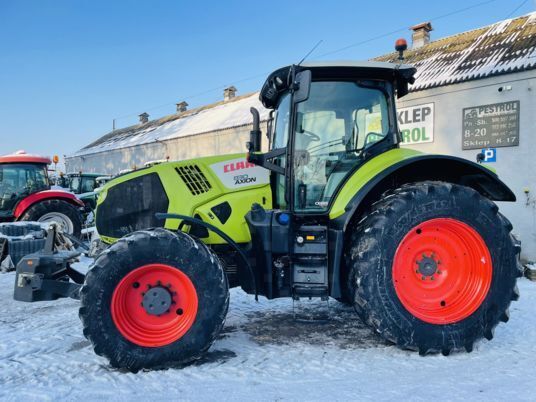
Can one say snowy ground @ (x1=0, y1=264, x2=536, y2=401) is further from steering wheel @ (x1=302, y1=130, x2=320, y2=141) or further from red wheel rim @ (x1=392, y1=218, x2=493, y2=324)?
steering wheel @ (x1=302, y1=130, x2=320, y2=141)

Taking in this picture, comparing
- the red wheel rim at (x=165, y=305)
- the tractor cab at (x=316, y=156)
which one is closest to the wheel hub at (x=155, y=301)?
the red wheel rim at (x=165, y=305)

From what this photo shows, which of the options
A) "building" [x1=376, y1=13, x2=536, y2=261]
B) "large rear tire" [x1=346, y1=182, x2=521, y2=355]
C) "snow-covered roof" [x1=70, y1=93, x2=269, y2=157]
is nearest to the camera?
"large rear tire" [x1=346, y1=182, x2=521, y2=355]

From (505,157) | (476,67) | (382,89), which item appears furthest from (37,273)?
(476,67)

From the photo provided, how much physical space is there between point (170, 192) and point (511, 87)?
21.3 ft

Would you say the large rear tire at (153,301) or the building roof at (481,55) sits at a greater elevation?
the building roof at (481,55)

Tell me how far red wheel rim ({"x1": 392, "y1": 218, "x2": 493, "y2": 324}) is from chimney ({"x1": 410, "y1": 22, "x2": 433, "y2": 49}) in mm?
10059

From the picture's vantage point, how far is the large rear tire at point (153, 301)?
2.80m

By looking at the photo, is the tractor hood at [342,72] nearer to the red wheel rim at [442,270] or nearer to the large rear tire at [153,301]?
the red wheel rim at [442,270]

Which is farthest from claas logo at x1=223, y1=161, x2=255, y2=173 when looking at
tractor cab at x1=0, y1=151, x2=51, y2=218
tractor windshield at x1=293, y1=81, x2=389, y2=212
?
tractor cab at x1=0, y1=151, x2=51, y2=218

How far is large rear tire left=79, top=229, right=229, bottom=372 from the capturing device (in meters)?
2.80

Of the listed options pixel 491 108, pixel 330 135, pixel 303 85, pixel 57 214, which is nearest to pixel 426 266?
pixel 330 135

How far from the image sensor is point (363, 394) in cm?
251

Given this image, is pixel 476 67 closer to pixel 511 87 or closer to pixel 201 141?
pixel 511 87

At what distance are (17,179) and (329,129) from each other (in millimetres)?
8425
